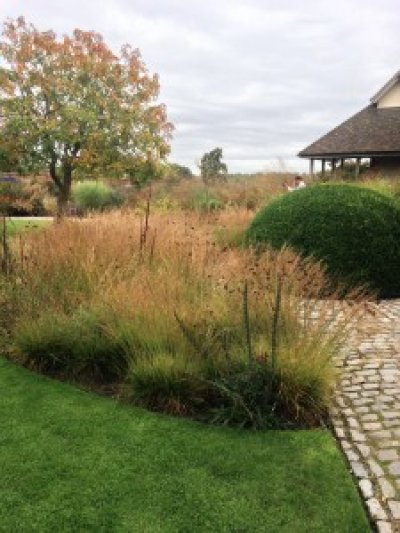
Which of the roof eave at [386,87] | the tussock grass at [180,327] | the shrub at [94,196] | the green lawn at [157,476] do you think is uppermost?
the roof eave at [386,87]

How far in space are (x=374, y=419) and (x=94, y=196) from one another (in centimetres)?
1746

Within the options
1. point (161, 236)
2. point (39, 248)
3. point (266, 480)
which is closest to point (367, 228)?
point (161, 236)

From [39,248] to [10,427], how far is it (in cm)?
232

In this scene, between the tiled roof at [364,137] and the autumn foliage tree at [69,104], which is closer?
the autumn foliage tree at [69,104]

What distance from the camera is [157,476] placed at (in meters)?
2.90

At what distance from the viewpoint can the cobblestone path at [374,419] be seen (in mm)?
2711

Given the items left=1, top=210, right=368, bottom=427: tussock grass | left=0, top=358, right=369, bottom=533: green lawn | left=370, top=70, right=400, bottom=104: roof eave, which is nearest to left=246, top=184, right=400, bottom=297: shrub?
left=1, top=210, right=368, bottom=427: tussock grass

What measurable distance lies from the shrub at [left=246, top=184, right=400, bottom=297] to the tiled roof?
14.4 metres

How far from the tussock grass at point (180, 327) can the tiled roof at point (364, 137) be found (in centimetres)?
1740

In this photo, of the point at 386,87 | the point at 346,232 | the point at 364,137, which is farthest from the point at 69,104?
the point at 386,87

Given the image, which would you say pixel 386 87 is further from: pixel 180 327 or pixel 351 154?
pixel 180 327

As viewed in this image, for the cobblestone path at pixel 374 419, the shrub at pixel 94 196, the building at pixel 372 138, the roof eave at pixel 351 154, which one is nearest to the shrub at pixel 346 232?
the cobblestone path at pixel 374 419

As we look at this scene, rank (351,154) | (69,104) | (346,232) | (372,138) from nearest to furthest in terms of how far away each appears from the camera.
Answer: (346,232) → (69,104) → (351,154) → (372,138)

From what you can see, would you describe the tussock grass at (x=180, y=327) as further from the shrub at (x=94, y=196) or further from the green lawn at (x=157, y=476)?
the shrub at (x=94, y=196)
